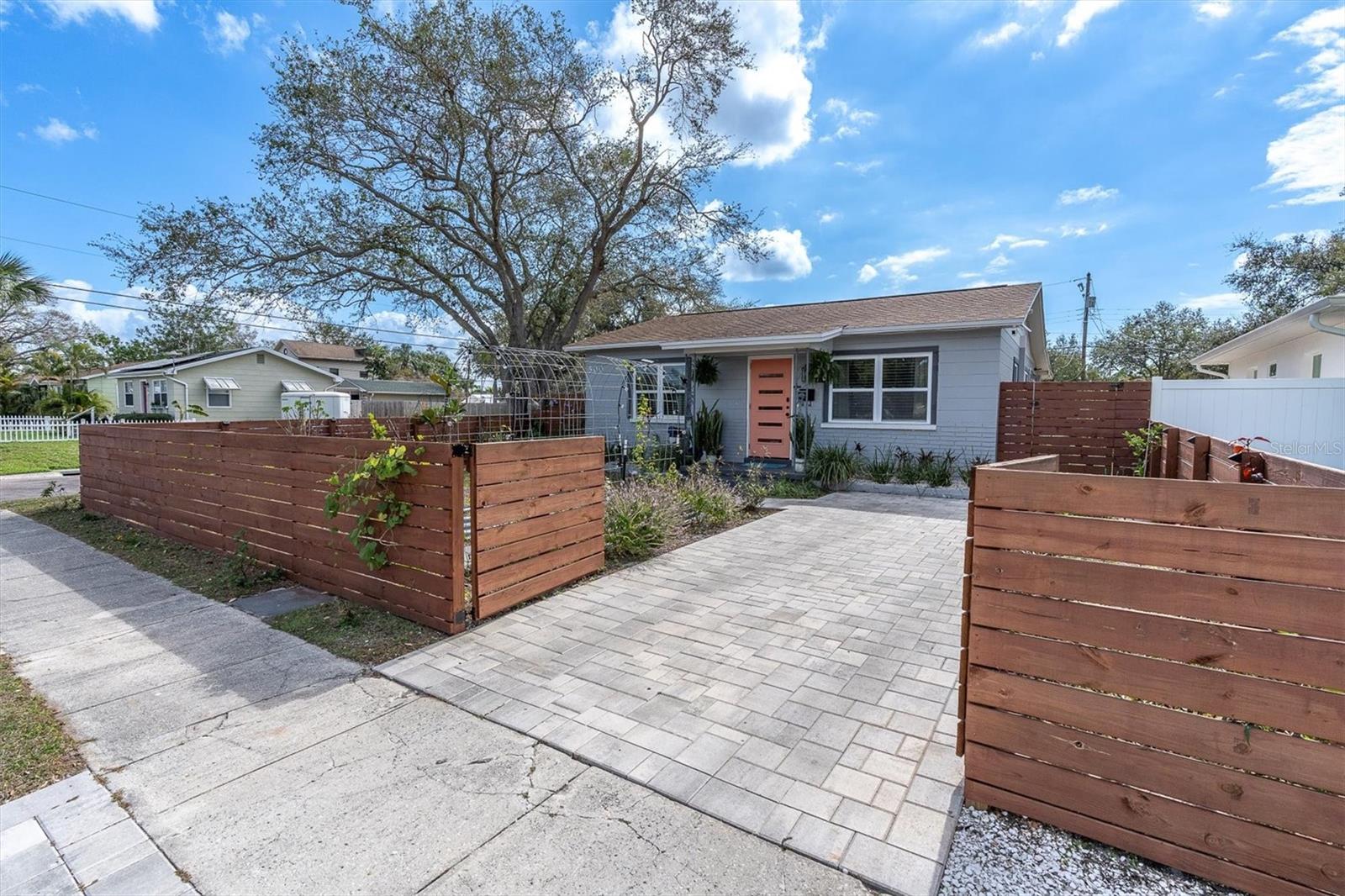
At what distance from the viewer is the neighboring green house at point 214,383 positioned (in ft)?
76.3

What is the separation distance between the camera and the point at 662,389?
41.5ft

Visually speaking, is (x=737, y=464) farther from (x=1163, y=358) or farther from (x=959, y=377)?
(x=1163, y=358)

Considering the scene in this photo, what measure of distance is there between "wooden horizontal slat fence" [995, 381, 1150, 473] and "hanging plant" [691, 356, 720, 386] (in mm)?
5186

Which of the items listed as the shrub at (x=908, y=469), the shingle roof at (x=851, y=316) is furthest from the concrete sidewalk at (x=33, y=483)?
the shrub at (x=908, y=469)

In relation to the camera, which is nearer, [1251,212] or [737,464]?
[737,464]

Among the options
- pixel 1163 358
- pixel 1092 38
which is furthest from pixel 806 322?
pixel 1163 358

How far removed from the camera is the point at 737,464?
Result: 38.3 ft

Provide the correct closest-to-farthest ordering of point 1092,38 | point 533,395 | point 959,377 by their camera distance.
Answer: point 1092,38, point 533,395, point 959,377

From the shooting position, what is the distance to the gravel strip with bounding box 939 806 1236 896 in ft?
5.65

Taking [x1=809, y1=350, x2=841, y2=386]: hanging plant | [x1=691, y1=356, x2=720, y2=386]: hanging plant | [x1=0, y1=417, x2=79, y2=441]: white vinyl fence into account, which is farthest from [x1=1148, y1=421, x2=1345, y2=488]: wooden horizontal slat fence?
[x1=0, y1=417, x2=79, y2=441]: white vinyl fence

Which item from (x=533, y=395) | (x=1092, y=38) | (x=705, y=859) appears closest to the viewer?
(x=705, y=859)

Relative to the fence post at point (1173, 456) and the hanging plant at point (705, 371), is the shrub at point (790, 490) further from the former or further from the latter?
the fence post at point (1173, 456)

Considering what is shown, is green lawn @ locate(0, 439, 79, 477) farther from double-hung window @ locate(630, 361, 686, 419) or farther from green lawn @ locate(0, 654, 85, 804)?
green lawn @ locate(0, 654, 85, 804)

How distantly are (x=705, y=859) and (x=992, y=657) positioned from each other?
1.19 meters
